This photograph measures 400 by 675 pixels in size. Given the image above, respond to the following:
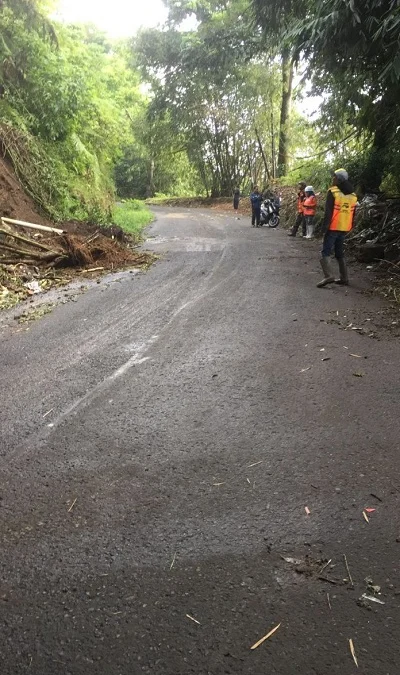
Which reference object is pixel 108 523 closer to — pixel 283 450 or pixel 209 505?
pixel 209 505

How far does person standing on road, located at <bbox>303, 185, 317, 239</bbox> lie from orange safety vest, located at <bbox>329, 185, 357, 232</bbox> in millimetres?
6718

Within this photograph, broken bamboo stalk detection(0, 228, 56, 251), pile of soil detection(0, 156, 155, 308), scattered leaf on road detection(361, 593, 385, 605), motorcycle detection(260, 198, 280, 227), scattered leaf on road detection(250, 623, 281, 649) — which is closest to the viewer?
scattered leaf on road detection(250, 623, 281, 649)

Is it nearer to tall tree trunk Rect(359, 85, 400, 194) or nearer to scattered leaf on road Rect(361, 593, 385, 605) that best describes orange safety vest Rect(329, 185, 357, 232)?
tall tree trunk Rect(359, 85, 400, 194)

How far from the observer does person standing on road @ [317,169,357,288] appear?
7.75 meters

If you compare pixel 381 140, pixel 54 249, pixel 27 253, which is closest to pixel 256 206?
pixel 381 140

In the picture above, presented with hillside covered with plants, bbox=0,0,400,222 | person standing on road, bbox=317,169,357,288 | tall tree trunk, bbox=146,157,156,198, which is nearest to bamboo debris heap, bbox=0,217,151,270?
hillside covered with plants, bbox=0,0,400,222

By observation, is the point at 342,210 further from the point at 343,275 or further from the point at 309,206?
the point at 309,206

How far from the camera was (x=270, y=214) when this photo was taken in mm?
19578

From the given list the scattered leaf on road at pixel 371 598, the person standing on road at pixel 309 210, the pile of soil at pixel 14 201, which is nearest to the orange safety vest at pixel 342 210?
the scattered leaf on road at pixel 371 598

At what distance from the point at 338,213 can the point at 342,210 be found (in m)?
0.08

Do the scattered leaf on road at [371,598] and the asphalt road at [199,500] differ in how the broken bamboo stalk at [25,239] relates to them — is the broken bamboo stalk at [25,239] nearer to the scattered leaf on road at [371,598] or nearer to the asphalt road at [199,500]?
the asphalt road at [199,500]

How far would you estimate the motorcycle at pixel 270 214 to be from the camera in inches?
769

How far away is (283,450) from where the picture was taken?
11.5 ft

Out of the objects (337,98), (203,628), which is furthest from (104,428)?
(337,98)
